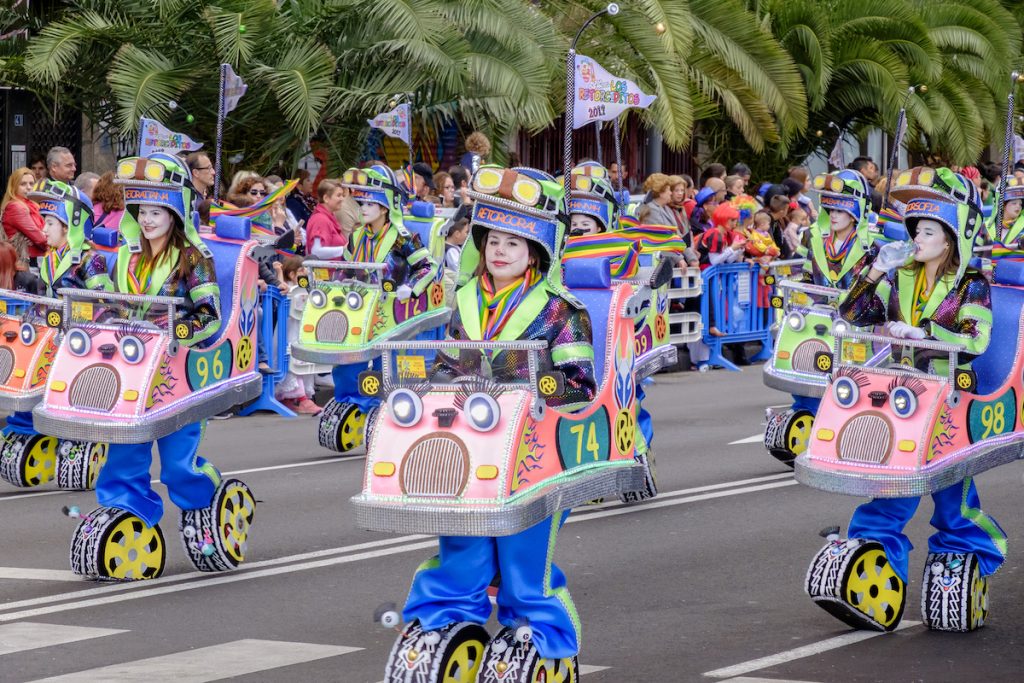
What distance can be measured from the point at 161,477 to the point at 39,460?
10.4 feet

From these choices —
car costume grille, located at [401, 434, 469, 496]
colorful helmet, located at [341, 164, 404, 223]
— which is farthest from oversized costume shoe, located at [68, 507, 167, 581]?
colorful helmet, located at [341, 164, 404, 223]

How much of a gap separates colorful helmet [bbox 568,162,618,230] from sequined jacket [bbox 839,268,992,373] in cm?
344

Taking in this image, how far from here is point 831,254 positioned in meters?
13.0

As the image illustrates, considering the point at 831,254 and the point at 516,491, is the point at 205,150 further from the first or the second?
the point at 516,491

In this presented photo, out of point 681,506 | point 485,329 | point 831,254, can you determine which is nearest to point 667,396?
point 831,254

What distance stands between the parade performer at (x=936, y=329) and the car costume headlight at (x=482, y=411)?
232 cm

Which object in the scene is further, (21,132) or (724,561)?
(21,132)

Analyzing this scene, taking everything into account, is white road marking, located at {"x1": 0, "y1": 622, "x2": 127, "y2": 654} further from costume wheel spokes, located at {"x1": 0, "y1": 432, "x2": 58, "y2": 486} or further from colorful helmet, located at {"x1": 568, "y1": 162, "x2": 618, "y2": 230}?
colorful helmet, located at {"x1": 568, "y1": 162, "x2": 618, "y2": 230}

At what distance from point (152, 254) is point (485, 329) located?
10.1 ft

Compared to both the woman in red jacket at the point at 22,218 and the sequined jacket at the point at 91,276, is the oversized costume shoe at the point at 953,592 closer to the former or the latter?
the sequined jacket at the point at 91,276

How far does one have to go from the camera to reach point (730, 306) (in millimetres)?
20500

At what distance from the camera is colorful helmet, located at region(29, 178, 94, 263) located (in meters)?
11.9

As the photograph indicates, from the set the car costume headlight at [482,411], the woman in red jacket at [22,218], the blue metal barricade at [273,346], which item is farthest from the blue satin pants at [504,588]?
the blue metal barricade at [273,346]

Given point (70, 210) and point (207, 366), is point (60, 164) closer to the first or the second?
point (70, 210)
